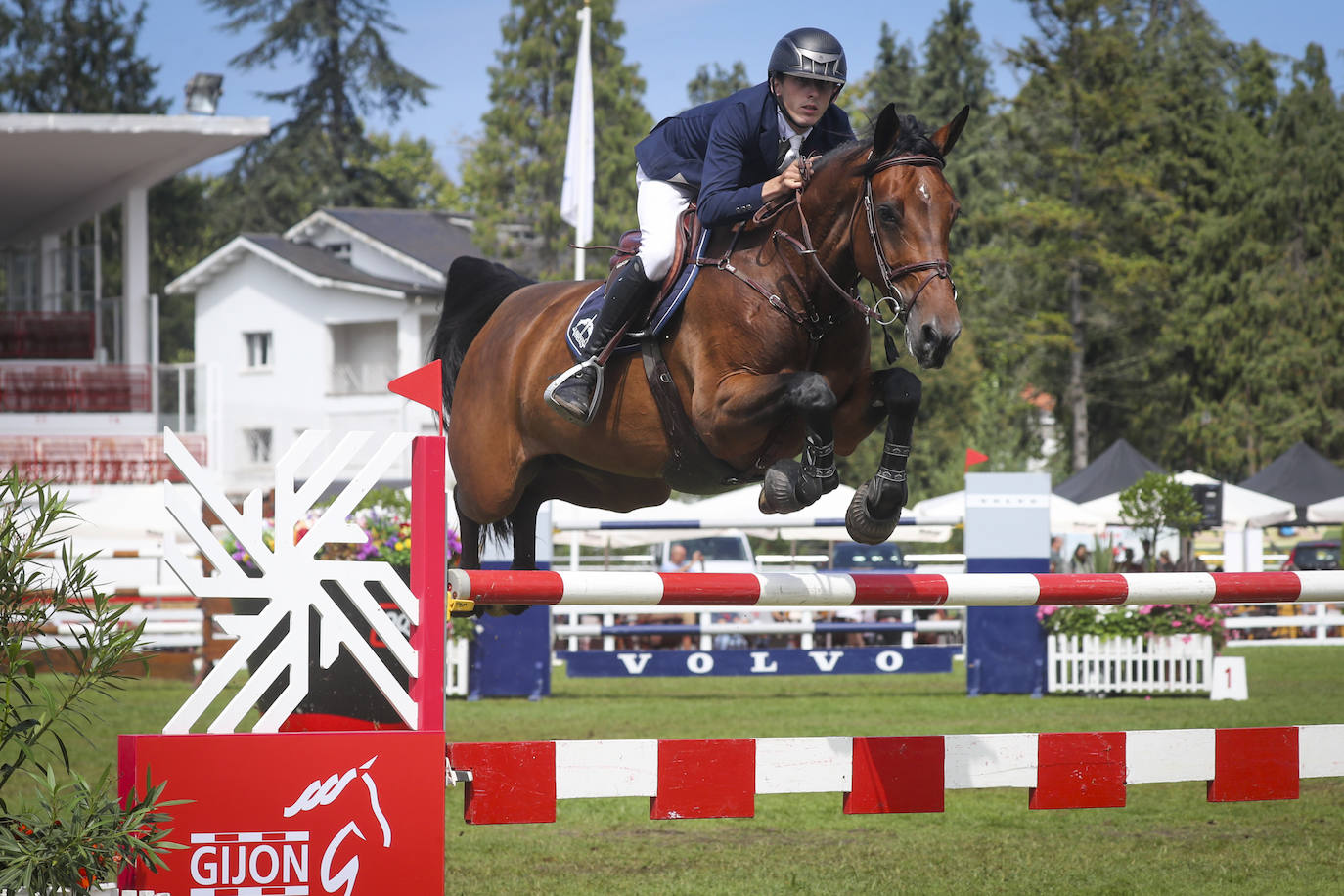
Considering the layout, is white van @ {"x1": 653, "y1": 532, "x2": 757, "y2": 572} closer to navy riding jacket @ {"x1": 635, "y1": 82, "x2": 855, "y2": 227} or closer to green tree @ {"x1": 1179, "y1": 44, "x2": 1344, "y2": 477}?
navy riding jacket @ {"x1": 635, "y1": 82, "x2": 855, "y2": 227}

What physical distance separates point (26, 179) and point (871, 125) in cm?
2008

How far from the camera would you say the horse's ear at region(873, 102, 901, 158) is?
336cm

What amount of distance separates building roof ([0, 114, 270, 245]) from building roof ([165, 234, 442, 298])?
234 inches

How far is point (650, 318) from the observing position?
3.89 metres

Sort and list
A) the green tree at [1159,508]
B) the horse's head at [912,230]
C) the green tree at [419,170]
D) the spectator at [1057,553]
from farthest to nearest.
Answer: the green tree at [419,170] → the spectator at [1057,553] → the green tree at [1159,508] → the horse's head at [912,230]

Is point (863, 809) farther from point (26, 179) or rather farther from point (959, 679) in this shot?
point (26, 179)

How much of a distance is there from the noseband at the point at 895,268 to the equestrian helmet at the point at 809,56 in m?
0.30

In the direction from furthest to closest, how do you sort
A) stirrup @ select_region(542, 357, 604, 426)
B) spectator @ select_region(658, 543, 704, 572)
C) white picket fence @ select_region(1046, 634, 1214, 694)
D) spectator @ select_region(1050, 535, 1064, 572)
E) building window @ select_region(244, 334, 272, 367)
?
1. building window @ select_region(244, 334, 272, 367)
2. spectator @ select_region(1050, 535, 1064, 572)
3. spectator @ select_region(658, 543, 704, 572)
4. white picket fence @ select_region(1046, 634, 1214, 694)
5. stirrup @ select_region(542, 357, 604, 426)

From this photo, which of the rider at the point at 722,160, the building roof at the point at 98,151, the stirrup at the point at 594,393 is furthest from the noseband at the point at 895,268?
the building roof at the point at 98,151

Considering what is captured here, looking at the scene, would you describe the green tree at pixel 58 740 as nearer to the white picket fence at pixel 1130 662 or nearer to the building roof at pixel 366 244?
the white picket fence at pixel 1130 662

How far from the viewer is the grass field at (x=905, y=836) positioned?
4207 millimetres

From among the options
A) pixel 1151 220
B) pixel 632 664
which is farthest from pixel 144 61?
pixel 632 664

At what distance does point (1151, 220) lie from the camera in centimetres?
2694

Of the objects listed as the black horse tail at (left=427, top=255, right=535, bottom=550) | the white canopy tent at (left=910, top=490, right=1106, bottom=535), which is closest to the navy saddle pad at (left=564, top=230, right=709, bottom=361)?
the black horse tail at (left=427, top=255, right=535, bottom=550)
